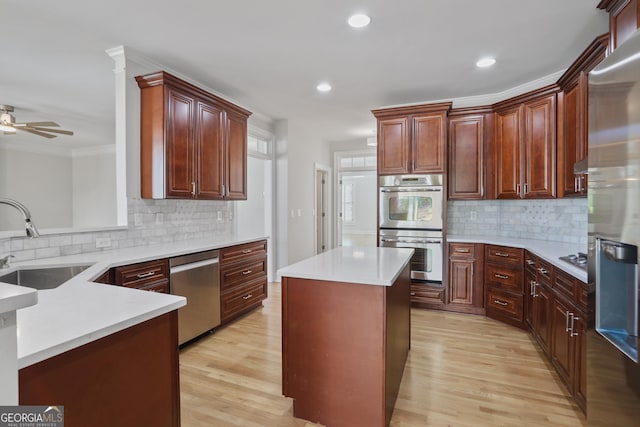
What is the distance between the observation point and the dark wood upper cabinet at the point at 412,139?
3957 millimetres

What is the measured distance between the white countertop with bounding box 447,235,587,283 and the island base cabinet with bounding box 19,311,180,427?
2.24 meters

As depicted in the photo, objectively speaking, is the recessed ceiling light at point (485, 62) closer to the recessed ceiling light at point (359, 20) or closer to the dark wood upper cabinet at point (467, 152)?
the dark wood upper cabinet at point (467, 152)

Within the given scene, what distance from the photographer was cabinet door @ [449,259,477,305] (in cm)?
387

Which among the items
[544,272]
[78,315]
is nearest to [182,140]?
[78,315]

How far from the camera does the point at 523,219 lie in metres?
4.02

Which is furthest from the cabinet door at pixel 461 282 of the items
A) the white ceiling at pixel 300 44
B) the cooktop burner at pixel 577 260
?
the white ceiling at pixel 300 44

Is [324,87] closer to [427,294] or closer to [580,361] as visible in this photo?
[427,294]

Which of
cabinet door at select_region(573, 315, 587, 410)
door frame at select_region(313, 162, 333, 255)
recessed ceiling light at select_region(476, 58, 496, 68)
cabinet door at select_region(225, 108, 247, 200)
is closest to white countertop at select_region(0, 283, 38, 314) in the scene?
cabinet door at select_region(573, 315, 587, 410)

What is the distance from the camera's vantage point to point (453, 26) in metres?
2.59

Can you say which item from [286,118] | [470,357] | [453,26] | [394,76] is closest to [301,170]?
[286,118]

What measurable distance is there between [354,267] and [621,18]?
224cm

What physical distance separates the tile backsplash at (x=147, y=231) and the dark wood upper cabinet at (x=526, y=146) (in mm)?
3473

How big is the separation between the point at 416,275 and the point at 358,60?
2576 mm

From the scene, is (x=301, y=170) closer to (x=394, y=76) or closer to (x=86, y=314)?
(x=394, y=76)
